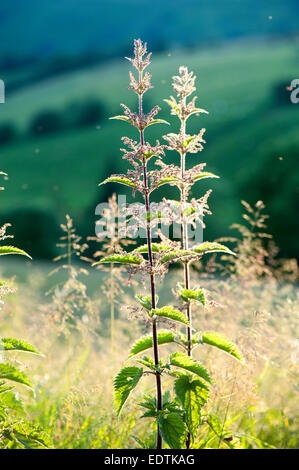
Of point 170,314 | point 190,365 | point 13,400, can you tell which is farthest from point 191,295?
point 13,400

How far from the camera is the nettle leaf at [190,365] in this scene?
1656 mm

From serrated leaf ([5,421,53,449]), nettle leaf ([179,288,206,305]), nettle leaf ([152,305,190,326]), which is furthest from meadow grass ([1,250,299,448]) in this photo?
serrated leaf ([5,421,53,449])

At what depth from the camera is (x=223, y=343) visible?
1758 mm

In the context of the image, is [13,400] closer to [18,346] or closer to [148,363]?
[18,346]

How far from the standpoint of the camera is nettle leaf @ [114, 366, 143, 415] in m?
1.67

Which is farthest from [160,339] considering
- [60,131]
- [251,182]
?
[60,131]

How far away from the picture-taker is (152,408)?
1789 mm

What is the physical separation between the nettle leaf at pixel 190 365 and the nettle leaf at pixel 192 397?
12 cm

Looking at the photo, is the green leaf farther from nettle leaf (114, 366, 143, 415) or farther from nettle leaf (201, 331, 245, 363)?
nettle leaf (201, 331, 245, 363)

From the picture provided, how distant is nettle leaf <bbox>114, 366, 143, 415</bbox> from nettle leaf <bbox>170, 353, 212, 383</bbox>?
143 mm

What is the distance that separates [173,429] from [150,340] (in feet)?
1.12

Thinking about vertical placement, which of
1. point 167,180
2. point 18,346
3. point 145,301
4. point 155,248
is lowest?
point 18,346

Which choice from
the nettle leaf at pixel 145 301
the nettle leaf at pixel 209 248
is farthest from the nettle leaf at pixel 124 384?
the nettle leaf at pixel 209 248
